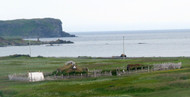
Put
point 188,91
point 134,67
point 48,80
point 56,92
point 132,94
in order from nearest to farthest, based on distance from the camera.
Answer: point 188,91 → point 132,94 → point 56,92 → point 48,80 → point 134,67

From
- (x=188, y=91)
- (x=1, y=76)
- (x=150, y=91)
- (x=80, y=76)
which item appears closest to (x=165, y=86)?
(x=150, y=91)

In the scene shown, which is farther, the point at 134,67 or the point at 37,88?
the point at 134,67

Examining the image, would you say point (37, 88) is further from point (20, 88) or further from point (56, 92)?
point (56, 92)

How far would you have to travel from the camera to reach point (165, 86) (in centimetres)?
4044

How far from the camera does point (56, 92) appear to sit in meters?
42.4

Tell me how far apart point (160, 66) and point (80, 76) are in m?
12.7

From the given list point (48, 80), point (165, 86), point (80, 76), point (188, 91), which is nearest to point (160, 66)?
point (80, 76)

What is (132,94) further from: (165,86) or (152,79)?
(152,79)

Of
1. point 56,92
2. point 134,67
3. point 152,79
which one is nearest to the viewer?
point 56,92

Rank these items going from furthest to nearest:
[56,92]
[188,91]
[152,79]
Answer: [152,79] < [56,92] < [188,91]

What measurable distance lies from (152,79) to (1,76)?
84.2 ft

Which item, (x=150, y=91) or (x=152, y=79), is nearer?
(x=150, y=91)

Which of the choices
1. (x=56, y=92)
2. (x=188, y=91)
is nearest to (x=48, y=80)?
(x=56, y=92)

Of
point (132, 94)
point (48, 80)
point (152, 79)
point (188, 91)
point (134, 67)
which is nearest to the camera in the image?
point (188, 91)
